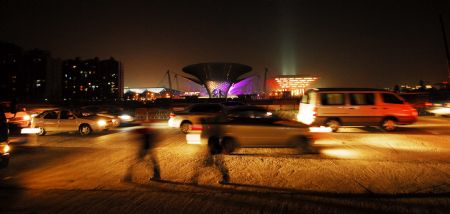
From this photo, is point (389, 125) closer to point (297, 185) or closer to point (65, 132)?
Answer: point (297, 185)

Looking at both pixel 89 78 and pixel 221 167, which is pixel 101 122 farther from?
pixel 89 78

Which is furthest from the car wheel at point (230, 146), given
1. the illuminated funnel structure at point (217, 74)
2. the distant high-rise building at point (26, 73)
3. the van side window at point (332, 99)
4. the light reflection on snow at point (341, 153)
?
the distant high-rise building at point (26, 73)

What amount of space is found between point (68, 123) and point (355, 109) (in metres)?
13.9

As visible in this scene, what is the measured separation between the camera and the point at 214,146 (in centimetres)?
916

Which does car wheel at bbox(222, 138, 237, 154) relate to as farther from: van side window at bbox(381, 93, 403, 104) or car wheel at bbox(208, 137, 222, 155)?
van side window at bbox(381, 93, 403, 104)

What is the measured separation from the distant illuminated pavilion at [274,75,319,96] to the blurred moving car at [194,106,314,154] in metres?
59.8

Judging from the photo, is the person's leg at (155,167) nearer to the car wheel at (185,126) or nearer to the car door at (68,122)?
the car wheel at (185,126)

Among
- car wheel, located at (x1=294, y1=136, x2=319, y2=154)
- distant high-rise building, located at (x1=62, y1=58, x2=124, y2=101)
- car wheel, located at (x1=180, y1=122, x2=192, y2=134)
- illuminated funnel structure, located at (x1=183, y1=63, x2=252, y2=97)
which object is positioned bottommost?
car wheel, located at (x1=294, y1=136, x2=319, y2=154)

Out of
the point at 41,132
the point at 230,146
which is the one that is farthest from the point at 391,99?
the point at 41,132

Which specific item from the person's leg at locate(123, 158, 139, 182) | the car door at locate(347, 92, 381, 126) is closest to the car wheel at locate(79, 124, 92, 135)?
the person's leg at locate(123, 158, 139, 182)

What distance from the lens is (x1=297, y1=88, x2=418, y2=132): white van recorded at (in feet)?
44.1

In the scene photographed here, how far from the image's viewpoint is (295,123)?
9.37 metres

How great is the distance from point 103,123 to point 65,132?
2.52m

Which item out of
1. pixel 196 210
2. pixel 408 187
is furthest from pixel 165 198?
pixel 408 187
